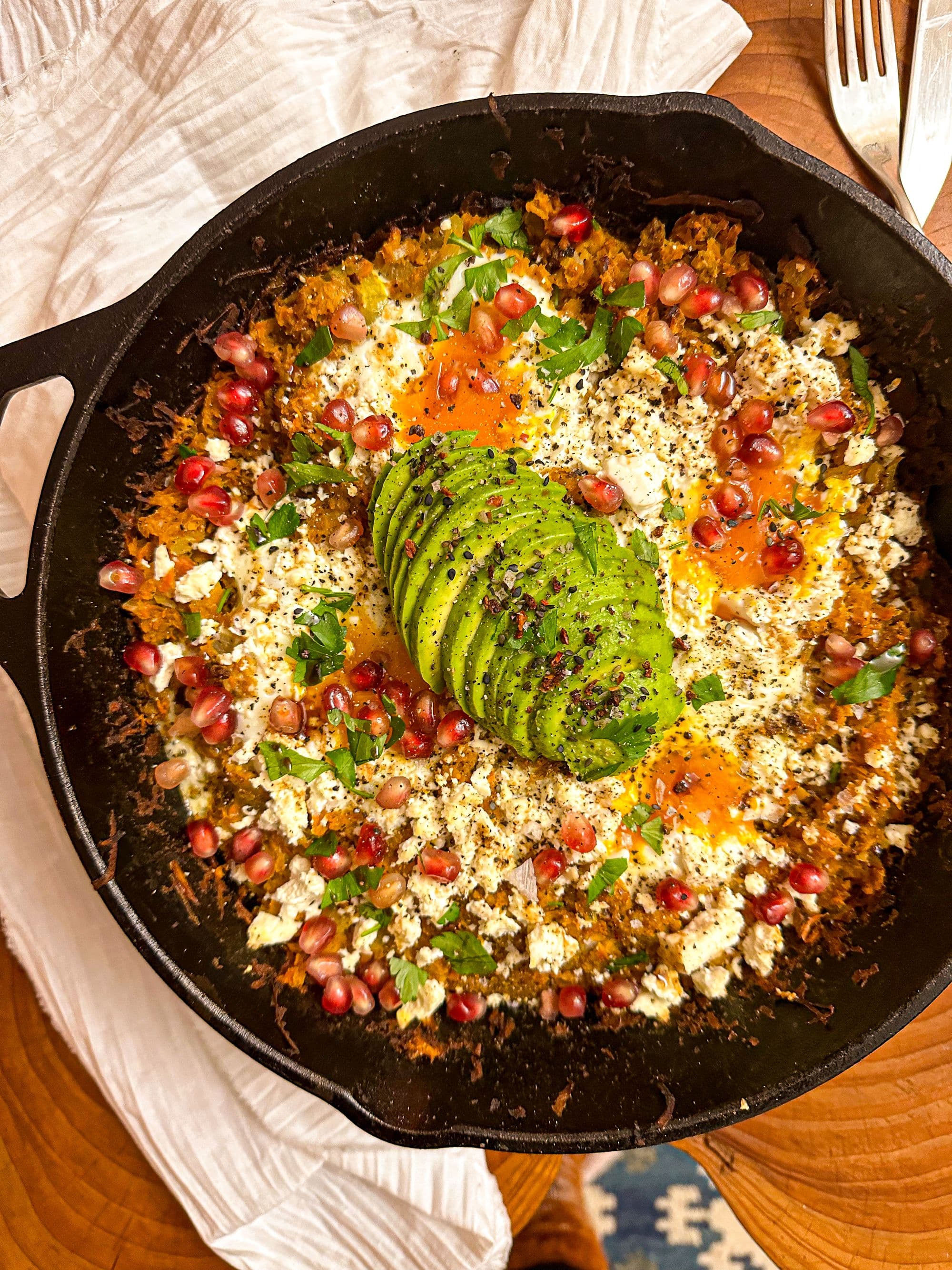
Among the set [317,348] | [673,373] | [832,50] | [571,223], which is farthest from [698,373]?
[832,50]

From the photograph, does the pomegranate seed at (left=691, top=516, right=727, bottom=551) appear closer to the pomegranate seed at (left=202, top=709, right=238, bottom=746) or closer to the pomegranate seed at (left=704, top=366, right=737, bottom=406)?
the pomegranate seed at (left=704, top=366, right=737, bottom=406)

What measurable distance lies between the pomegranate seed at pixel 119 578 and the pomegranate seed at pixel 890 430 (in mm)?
2699

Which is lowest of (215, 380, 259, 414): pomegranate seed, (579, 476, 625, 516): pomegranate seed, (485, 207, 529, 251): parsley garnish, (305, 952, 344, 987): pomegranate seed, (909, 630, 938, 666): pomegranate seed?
(305, 952, 344, 987): pomegranate seed

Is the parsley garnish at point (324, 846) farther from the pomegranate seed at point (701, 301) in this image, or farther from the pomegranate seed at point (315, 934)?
the pomegranate seed at point (701, 301)

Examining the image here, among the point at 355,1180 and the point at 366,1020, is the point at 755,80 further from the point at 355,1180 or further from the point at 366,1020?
the point at 355,1180

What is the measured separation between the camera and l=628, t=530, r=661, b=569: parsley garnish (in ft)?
8.91

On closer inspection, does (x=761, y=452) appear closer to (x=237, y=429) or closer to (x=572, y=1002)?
(x=237, y=429)

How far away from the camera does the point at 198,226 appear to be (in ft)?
10.3

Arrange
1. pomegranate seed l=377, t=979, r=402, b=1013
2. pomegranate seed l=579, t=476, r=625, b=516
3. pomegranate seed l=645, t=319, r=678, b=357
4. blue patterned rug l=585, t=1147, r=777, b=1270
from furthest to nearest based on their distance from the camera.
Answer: blue patterned rug l=585, t=1147, r=777, b=1270
pomegranate seed l=377, t=979, r=402, b=1013
pomegranate seed l=645, t=319, r=678, b=357
pomegranate seed l=579, t=476, r=625, b=516

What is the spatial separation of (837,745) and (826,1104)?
5.13 ft

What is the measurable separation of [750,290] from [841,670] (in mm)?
1373

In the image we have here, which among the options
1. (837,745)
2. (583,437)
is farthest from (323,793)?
(837,745)

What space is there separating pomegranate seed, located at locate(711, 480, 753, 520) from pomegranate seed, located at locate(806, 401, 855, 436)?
309 millimetres

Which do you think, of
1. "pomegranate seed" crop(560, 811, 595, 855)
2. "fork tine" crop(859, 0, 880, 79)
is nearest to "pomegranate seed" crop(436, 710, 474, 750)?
"pomegranate seed" crop(560, 811, 595, 855)
